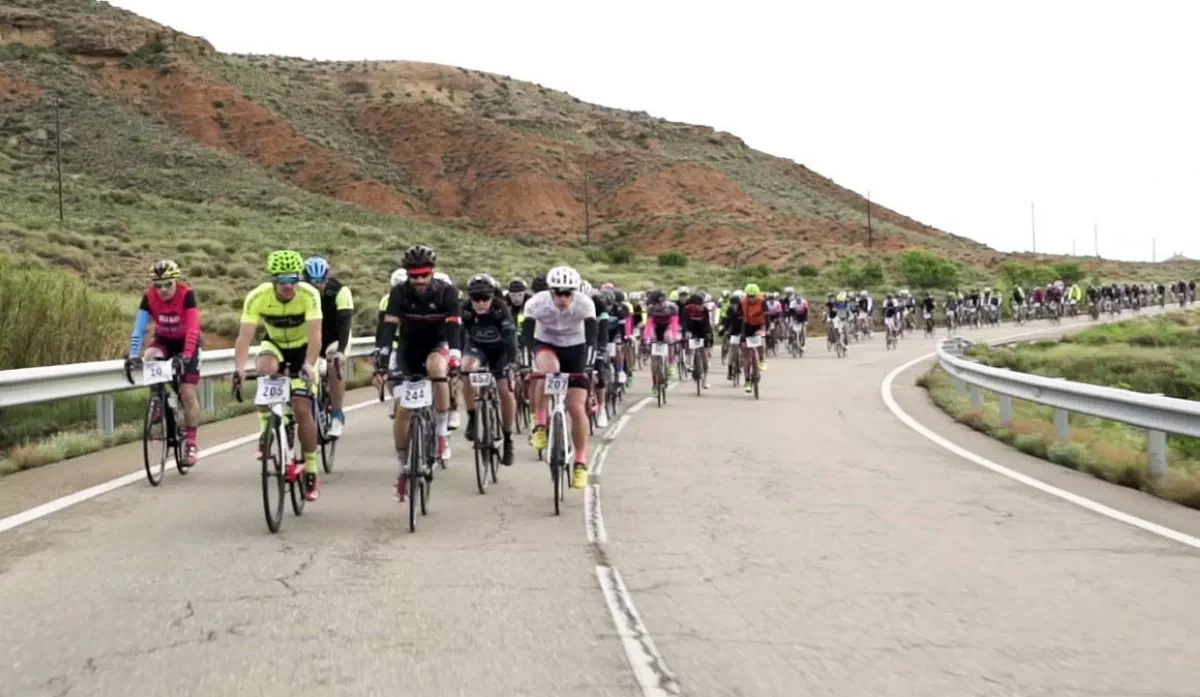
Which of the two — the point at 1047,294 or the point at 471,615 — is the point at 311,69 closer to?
the point at 1047,294

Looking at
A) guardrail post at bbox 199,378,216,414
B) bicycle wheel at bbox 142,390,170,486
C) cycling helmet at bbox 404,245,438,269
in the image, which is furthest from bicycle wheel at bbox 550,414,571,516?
guardrail post at bbox 199,378,216,414

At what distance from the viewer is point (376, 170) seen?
9819 centimetres

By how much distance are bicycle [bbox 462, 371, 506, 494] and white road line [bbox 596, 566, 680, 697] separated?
12.2 ft

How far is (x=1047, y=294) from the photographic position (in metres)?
60.9

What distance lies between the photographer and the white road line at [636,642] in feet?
17.2

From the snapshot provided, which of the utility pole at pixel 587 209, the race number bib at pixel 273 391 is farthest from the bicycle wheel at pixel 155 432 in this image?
the utility pole at pixel 587 209

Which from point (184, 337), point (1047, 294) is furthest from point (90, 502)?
point (1047, 294)

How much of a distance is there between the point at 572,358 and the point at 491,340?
7.72 ft

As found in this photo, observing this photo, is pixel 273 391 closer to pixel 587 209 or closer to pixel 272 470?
pixel 272 470

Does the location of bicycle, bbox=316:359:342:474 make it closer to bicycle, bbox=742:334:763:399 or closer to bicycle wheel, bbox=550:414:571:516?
bicycle wheel, bbox=550:414:571:516

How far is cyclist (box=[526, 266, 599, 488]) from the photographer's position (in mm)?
10445

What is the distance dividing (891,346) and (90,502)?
35202mm

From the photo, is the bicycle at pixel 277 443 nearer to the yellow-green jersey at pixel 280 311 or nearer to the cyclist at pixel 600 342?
the yellow-green jersey at pixel 280 311

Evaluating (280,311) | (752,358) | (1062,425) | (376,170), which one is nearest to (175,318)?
(280,311)
